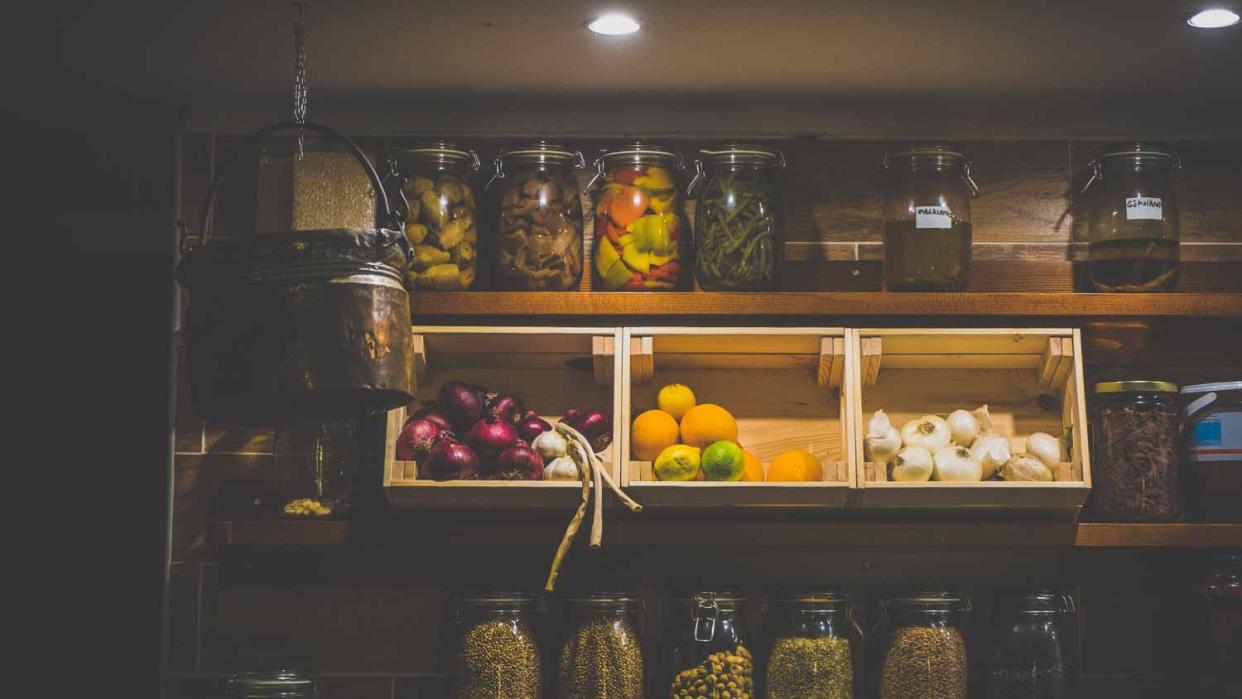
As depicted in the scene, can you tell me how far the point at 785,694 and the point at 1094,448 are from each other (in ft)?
2.65

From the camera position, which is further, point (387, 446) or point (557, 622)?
point (557, 622)

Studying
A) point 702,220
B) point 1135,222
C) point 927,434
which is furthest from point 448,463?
point 1135,222

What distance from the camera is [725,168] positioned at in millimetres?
2787

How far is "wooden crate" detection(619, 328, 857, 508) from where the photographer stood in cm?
265

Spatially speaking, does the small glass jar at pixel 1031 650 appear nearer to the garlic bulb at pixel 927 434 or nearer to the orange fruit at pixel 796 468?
the garlic bulb at pixel 927 434

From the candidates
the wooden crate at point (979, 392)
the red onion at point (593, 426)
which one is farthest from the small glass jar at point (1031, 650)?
the red onion at point (593, 426)

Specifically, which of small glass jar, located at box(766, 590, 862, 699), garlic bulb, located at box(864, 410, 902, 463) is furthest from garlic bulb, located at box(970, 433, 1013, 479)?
small glass jar, located at box(766, 590, 862, 699)

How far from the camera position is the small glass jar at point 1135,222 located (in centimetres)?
279

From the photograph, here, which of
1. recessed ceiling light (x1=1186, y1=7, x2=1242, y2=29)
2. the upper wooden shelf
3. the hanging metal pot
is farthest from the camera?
the upper wooden shelf

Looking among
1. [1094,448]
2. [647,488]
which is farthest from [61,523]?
[1094,448]

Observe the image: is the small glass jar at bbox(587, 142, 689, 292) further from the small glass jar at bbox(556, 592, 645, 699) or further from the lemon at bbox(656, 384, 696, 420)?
the small glass jar at bbox(556, 592, 645, 699)

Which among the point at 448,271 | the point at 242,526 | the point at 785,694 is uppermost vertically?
the point at 448,271

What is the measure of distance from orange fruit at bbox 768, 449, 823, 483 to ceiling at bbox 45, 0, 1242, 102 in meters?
0.75

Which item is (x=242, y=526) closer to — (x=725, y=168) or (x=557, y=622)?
(x=557, y=622)
